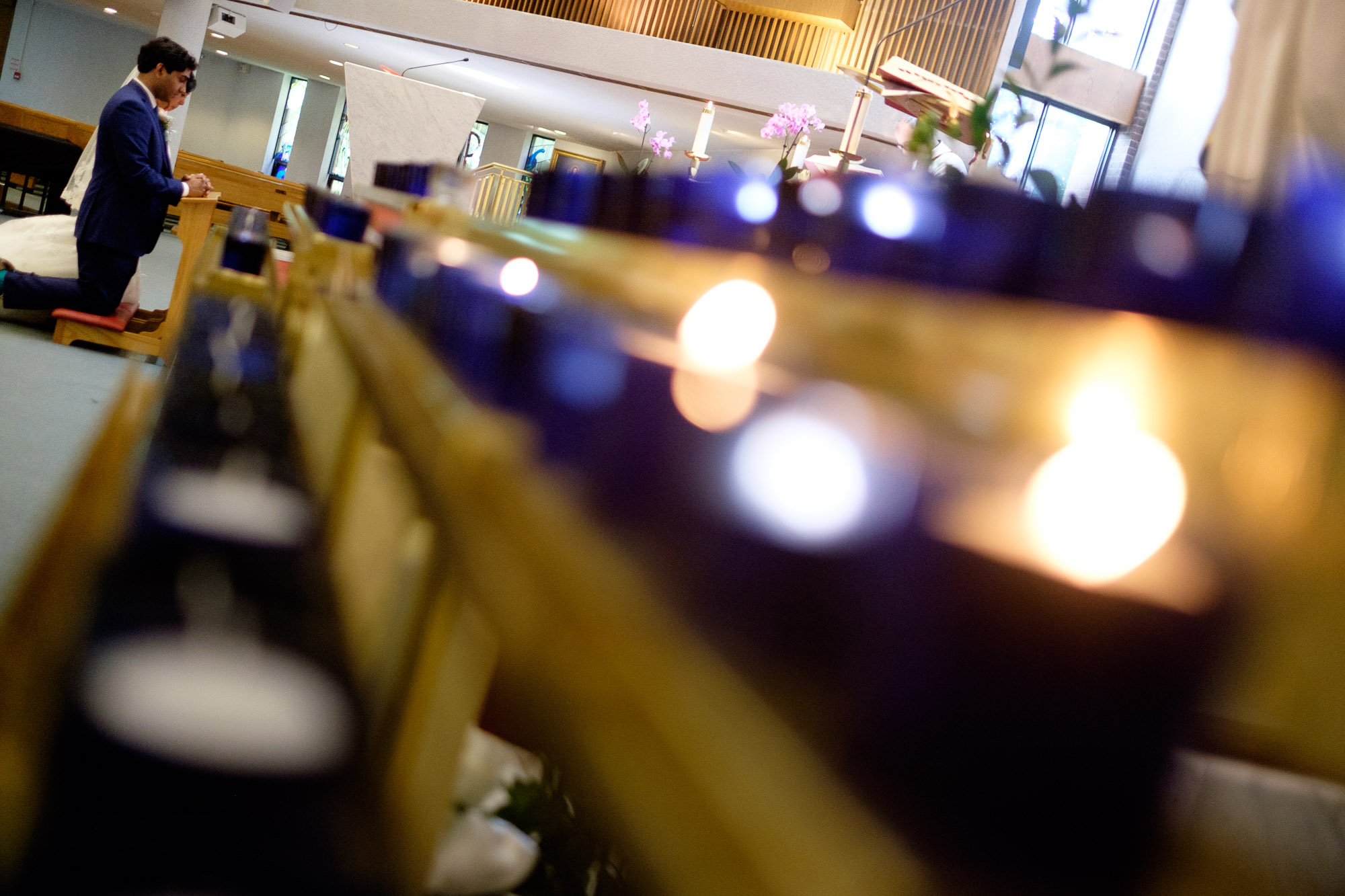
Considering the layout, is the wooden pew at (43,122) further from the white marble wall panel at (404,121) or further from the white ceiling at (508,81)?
the white marble wall panel at (404,121)

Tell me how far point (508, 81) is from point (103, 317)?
10.1 m

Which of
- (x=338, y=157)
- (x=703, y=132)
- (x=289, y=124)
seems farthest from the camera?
(x=338, y=157)

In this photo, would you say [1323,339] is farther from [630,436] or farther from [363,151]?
[363,151]

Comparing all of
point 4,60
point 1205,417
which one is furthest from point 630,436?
point 4,60

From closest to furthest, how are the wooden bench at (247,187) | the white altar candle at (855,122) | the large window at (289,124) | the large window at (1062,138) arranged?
the white altar candle at (855,122) → the wooden bench at (247,187) → the large window at (1062,138) → the large window at (289,124)

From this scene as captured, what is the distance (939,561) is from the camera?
0.28 metres

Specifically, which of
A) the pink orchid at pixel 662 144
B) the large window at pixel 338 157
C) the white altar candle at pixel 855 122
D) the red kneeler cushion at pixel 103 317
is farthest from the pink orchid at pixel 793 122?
the large window at pixel 338 157

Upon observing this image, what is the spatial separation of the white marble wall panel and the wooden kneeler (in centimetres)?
71

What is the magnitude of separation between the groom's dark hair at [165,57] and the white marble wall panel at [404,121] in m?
0.71

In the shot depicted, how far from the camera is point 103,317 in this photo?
446 cm

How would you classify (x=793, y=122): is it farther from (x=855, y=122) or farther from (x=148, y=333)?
(x=148, y=333)

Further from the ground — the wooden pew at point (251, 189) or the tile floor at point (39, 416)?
the wooden pew at point (251, 189)

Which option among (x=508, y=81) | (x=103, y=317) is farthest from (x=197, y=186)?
(x=508, y=81)

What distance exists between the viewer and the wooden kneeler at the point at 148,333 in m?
4.39
